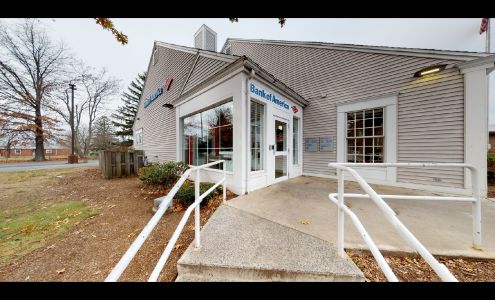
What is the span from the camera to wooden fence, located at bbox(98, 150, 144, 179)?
28.2ft

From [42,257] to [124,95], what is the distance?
35178 mm

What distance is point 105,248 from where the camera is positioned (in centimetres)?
301

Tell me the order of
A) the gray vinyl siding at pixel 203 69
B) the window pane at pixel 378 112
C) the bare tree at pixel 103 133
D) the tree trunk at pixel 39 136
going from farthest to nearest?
the bare tree at pixel 103 133 → the tree trunk at pixel 39 136 → the gray vinyl siding at pixel 203 69 → the window pane at pixel 378 112

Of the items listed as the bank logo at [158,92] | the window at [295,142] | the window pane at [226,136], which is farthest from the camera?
the bank logo at [158,92]

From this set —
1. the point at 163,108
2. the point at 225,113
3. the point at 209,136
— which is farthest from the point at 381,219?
the point at 163,108

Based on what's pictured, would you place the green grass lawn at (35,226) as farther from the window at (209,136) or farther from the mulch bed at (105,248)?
the window at (209,136)

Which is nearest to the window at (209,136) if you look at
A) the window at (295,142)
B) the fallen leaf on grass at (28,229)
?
the window at (295,142)

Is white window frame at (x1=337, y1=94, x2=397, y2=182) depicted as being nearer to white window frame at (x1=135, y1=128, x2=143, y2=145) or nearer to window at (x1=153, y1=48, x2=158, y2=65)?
window at (x1=153, y1=48, x2=158, y2=65)

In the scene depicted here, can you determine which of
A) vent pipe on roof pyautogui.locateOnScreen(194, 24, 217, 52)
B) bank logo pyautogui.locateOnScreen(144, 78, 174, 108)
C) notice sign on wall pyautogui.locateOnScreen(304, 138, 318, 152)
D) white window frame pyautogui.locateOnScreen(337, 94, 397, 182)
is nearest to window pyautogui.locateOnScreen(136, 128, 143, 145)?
bank logo pyautogui.locateOnScreen(144, 78, 174, 108)

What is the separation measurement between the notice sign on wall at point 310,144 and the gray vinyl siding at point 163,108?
6.31 meters

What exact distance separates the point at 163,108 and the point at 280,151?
7.60 metres

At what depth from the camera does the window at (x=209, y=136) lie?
18.3 feet

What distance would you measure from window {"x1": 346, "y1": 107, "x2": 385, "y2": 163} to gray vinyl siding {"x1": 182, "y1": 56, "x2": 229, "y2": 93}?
17.5ft
